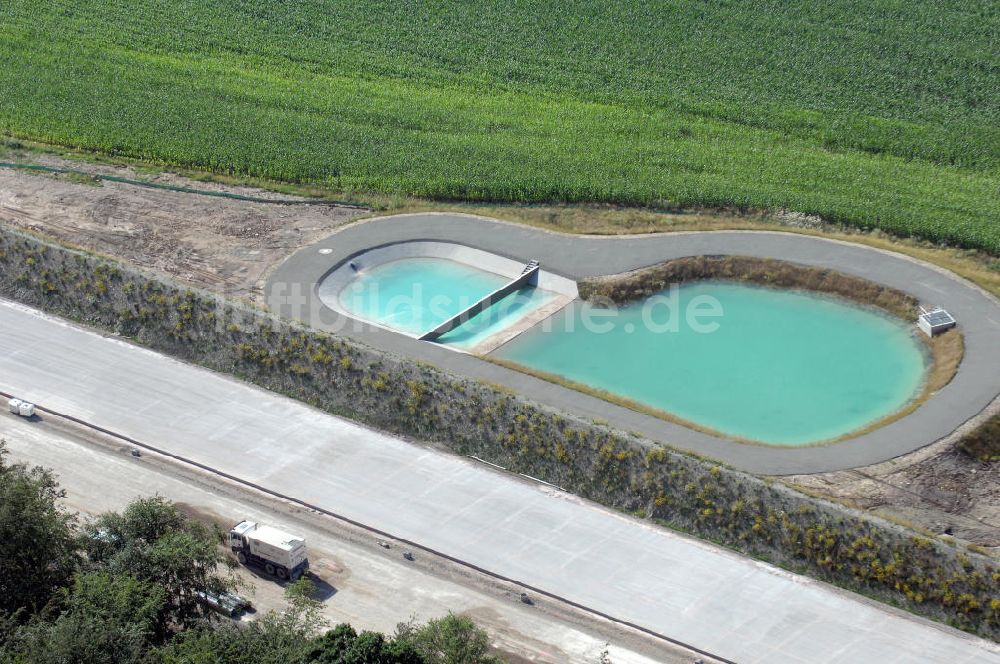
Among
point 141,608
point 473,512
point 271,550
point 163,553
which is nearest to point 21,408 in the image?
point 271,550

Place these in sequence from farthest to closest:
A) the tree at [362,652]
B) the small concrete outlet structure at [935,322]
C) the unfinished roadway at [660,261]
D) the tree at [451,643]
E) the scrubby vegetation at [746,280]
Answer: the scrubby vegetation at [746,280] < the small concrete outlet structure at [935,322] < the unfinished roadway at [660,261] < the tree at [362,652] < the tree at [451,643]

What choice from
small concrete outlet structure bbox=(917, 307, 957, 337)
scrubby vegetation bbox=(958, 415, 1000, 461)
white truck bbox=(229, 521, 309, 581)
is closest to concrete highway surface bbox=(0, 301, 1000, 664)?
white truck bbox=(229, 521, 309, 581)

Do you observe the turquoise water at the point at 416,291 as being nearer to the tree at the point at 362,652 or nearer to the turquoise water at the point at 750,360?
the turquoise water at the point at 750,360

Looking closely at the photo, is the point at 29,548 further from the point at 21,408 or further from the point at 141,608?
the point at 21,408

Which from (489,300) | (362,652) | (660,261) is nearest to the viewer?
(362,652)

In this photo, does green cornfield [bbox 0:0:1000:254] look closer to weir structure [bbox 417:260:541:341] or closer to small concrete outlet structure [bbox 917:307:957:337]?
weir structure [bbox 417:260:541:341]

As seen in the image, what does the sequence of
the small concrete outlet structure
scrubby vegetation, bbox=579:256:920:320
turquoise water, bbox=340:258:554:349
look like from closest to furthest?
the small concrete outlet structure
turquoise water, bbox=340:258:554:349
scrubby vegetation, bbox=579:256:920:320

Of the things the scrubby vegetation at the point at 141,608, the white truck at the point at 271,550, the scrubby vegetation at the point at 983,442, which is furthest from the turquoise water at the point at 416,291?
the scrubby vegetation at the point at 983,442
